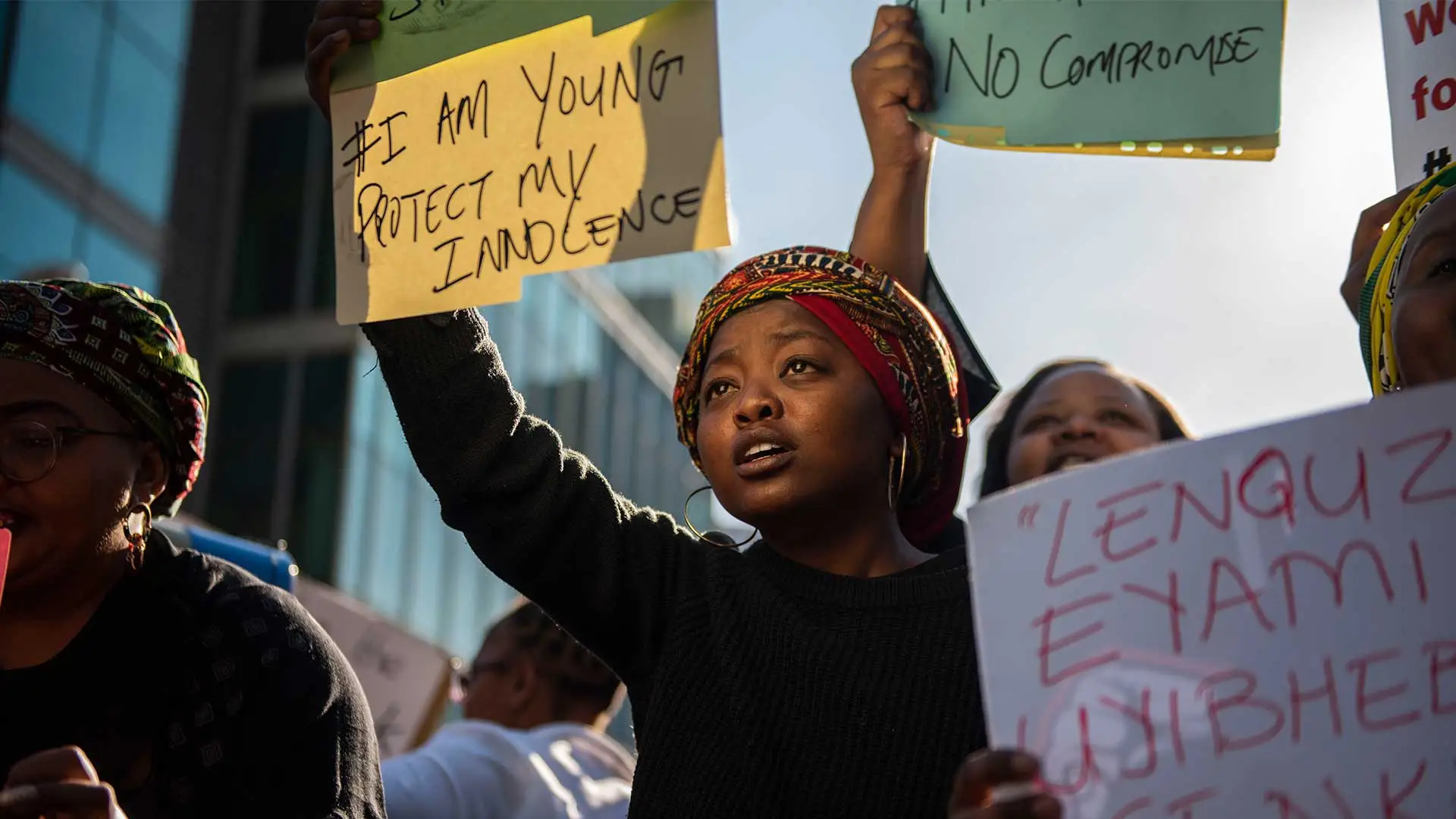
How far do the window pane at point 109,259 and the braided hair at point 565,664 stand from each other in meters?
11.6

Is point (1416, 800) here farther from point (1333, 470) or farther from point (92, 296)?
point (92, 296)

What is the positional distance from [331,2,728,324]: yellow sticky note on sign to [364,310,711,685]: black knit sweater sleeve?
10 cm

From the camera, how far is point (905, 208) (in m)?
2.67

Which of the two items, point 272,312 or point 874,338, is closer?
point 874,338

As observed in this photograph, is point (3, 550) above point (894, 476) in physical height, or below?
below

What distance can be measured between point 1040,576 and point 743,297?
3.18 feet

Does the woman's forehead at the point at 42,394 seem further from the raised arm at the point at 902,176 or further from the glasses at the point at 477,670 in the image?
the glasses at the point at 477,670

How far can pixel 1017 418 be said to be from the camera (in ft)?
11.8

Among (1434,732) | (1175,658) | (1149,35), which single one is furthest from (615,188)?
(1434,732)

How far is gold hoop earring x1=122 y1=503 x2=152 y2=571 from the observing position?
2387 millimetres

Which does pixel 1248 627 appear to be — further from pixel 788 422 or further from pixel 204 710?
pixel 204 710

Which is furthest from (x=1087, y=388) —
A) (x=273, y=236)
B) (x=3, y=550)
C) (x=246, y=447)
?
(x=273, y=236)

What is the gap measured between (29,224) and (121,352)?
1282 cm

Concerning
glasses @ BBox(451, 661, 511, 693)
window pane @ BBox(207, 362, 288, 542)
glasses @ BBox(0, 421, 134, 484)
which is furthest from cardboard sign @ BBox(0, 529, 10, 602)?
window pane @ BBox(207, 362, 288, 542)
